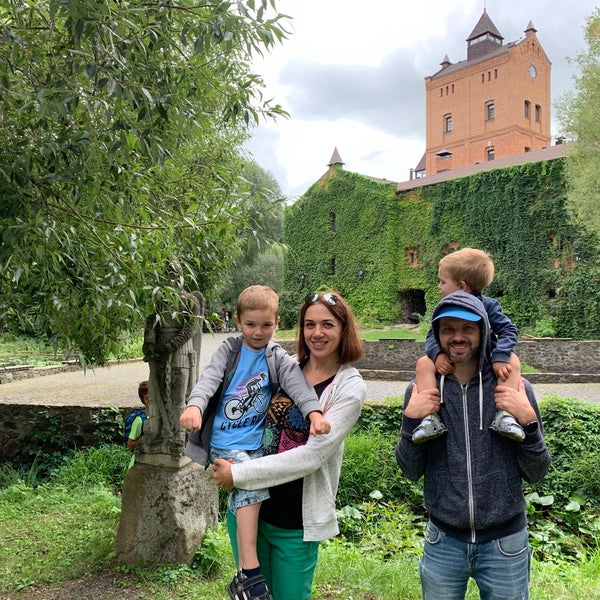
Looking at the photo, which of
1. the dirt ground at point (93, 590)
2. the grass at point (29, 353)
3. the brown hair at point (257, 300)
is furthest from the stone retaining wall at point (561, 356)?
the brown hair at point (257, 300)

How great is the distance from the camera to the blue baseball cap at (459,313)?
2.04m

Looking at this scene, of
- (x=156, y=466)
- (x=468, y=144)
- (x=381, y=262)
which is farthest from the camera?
(x=468, y=144)

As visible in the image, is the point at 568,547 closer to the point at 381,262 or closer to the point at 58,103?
the point at 58,103

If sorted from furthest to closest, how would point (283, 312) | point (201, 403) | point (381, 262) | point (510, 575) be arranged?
point (283, 312)
point (381, 262)
point (201, 403)
point (510, 575)

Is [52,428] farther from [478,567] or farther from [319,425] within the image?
[478,567]

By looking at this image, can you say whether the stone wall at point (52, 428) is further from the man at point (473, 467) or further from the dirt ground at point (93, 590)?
the man at point (473, 467)

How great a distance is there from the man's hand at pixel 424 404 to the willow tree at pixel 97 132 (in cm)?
158

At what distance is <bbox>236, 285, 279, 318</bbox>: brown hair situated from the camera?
2.40m

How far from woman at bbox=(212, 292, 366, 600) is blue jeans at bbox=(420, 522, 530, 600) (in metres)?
0.38

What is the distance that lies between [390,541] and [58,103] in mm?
4836

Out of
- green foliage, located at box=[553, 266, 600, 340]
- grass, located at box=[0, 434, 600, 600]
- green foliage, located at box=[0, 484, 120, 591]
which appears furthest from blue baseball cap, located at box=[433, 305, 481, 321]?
green foliage, located at box=[553, 266, 600, 340]

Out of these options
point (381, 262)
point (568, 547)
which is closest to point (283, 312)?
point (381, 262)

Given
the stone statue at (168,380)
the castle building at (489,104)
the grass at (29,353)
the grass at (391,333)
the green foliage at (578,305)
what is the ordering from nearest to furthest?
the stone statue at (168,380) → the grass at (29,353) → the green foliage at (578,305) → the grass at (391,333) → the castle building at (489,104)

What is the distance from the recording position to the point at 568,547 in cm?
588
